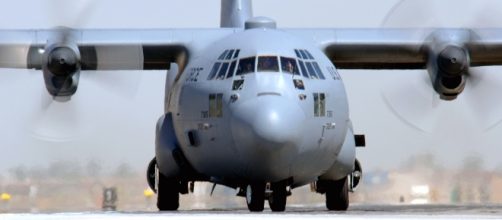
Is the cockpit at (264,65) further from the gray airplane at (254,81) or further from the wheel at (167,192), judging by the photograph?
the wheel at (167,192)

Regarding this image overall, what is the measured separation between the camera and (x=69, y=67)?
1074 inches

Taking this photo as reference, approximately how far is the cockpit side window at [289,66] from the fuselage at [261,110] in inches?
0.9

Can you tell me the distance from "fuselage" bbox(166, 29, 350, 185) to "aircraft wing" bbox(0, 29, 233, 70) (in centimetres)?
239

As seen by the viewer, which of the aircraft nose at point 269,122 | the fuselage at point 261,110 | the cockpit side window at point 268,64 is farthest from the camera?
the cockpit side window at point 268,64

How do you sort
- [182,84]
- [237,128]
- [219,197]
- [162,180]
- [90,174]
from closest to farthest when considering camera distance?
[237,128] → [182,84] → [162,180] → [90,174] → [219,197]

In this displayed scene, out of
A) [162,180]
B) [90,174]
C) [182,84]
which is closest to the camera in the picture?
[182,84]

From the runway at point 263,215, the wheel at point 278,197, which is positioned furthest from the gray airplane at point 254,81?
the runway at point 263,215

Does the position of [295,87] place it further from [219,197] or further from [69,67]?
[219,197]

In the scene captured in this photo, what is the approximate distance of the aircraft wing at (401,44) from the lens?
94.5 feet

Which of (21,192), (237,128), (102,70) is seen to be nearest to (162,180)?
(102,70)

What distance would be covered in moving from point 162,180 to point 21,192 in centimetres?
807

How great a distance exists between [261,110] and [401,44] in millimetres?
7224

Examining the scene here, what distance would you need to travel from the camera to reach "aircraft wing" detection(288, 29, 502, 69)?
28797mm

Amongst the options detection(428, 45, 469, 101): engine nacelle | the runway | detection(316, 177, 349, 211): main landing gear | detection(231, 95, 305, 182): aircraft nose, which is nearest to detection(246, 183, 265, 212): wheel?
the runway
